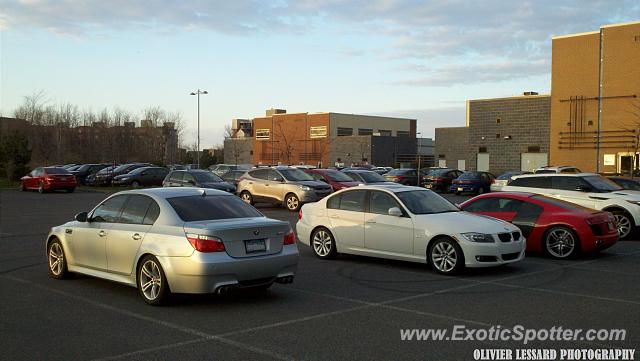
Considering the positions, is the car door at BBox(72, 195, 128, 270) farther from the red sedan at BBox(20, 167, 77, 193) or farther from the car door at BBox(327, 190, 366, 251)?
the red sedan at BBox(20, 167, 77, 193)

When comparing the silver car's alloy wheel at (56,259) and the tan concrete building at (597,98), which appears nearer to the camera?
the silver car's alloy wheel at (56,259)

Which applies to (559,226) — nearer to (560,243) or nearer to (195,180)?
(560,243)

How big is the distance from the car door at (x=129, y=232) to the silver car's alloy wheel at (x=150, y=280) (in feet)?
0.89

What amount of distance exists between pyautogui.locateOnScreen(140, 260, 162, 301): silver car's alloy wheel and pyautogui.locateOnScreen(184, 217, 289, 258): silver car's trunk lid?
70cm

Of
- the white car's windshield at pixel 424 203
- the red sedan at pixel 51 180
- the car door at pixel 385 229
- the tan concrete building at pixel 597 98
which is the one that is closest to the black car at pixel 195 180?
the red sedan at pixel 51 180

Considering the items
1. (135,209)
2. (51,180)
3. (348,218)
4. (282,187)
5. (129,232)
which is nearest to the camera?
(129,232)

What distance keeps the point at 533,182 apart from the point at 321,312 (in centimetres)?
1139

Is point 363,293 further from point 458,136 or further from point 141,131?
point 141,131

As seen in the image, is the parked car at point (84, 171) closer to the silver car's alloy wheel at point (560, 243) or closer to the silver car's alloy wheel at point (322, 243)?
the silver car's alloy wheel at point (322, 243)

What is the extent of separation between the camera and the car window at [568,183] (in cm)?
1711

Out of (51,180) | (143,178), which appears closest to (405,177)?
(143,178)

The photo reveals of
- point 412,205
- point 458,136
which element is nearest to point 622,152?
point 458,136

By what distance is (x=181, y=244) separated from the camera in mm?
8258

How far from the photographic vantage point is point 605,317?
7.78 metres
